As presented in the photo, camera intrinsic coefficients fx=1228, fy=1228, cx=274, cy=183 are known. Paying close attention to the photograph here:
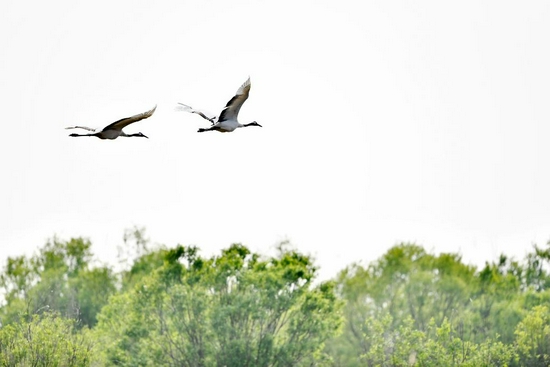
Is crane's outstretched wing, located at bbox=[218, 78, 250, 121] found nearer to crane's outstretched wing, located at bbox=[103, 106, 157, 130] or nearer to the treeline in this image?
crane's outstretched wing, located at bbox=[103, 106, 157, 130]

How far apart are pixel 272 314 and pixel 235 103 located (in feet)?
124

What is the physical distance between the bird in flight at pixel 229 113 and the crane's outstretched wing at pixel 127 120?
1.80m

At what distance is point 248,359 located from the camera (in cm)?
7056

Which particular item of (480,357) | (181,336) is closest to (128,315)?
(181,336)

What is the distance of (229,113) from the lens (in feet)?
121

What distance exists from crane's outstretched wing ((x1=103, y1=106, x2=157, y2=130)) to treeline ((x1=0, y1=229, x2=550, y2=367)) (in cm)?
2261

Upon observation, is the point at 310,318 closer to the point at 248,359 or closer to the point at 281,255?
the point at 248,359

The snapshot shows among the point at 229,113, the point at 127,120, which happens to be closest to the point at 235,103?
the point at 229,113

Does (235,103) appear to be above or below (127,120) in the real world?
above

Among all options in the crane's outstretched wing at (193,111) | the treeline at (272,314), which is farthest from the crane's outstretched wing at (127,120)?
the treeline at (272,314)

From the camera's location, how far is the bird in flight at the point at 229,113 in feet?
119

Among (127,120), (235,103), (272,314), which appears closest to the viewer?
(127,120)

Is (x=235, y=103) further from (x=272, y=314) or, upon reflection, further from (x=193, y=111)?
(x=272, y=314)

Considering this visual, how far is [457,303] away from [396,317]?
5.43 m
